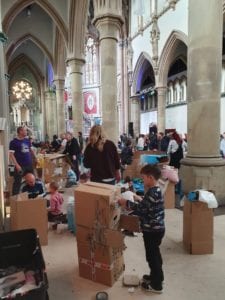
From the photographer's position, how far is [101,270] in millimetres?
2541

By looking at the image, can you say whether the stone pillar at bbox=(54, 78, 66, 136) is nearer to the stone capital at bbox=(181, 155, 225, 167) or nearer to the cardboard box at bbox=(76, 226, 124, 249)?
the stone capital at bbox=(181, 155, 225, 167)

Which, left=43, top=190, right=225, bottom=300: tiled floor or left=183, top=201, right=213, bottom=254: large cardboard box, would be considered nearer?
left=43, top=190, right=225, bottom=300: tiled floor

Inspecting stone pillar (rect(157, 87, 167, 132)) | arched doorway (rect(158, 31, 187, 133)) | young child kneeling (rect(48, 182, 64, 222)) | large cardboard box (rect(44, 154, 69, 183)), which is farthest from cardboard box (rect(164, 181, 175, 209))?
stone pillar (rect(157, 87, 167, 132))

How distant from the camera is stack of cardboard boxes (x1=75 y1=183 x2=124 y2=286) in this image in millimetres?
2410

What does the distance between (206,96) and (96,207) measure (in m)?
3.43

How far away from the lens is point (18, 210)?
3.30m

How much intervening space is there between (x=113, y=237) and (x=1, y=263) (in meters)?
0.87

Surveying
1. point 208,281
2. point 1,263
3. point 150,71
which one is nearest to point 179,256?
point 208,281

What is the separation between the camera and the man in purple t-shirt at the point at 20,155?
194 inches

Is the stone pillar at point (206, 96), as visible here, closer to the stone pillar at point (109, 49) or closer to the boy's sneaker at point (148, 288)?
the stone pillar at point (109, 49)

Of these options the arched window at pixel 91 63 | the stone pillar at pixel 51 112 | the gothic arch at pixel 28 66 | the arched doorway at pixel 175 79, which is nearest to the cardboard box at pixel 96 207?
the arched doorway at pixel 175 79

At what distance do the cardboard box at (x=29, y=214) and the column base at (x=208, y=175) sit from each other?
2.82 meters

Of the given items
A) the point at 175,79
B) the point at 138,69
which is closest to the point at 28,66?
the point at 138,69

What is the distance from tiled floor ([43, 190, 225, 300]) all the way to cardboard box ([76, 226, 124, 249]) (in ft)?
1.34
